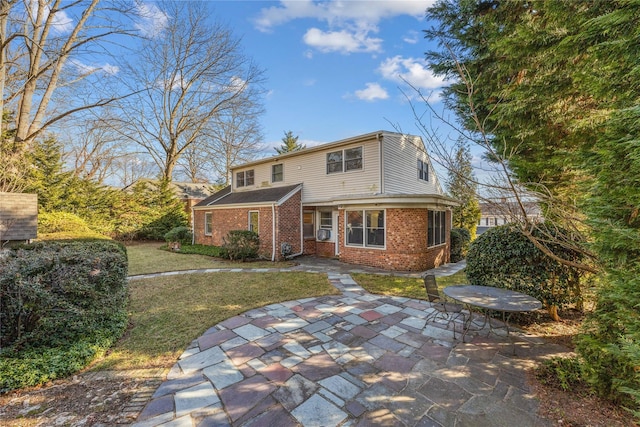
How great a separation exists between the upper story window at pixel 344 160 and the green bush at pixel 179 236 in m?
11.0

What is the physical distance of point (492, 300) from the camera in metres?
4.01

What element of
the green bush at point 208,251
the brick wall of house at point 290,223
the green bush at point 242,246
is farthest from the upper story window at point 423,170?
the green bush at point 208,251

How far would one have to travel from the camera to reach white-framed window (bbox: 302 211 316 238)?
1297 centimetres

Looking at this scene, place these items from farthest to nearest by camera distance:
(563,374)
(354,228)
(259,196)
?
(259,196), (354,228), (563,374)

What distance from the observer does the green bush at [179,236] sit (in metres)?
16.3

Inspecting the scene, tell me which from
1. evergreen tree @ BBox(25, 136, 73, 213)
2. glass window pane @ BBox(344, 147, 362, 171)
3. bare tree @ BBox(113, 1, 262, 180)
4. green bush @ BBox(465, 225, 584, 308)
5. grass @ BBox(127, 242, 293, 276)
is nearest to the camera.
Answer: green bush @ BBox(465, 225, 584, 308)

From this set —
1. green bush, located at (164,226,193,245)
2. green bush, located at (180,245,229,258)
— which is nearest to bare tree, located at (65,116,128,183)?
green bush, located at (164,226,193,245)

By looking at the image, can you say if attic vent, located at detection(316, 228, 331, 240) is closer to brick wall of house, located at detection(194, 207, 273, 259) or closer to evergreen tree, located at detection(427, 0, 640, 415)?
brick wall of house, located at detection(194, 207, 273, 259)

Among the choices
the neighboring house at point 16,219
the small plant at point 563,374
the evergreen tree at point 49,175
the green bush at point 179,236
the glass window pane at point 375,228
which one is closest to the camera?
the small plant at point 563,374

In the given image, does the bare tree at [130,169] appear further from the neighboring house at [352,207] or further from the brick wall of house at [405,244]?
the brick wall of house at [405,244]

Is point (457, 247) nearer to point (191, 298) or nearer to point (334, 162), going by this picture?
point (334, 162)

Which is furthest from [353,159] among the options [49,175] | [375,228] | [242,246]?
[49,175]

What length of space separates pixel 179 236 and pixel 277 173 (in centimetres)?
809

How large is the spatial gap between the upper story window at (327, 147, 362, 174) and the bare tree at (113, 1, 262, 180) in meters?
13.2
